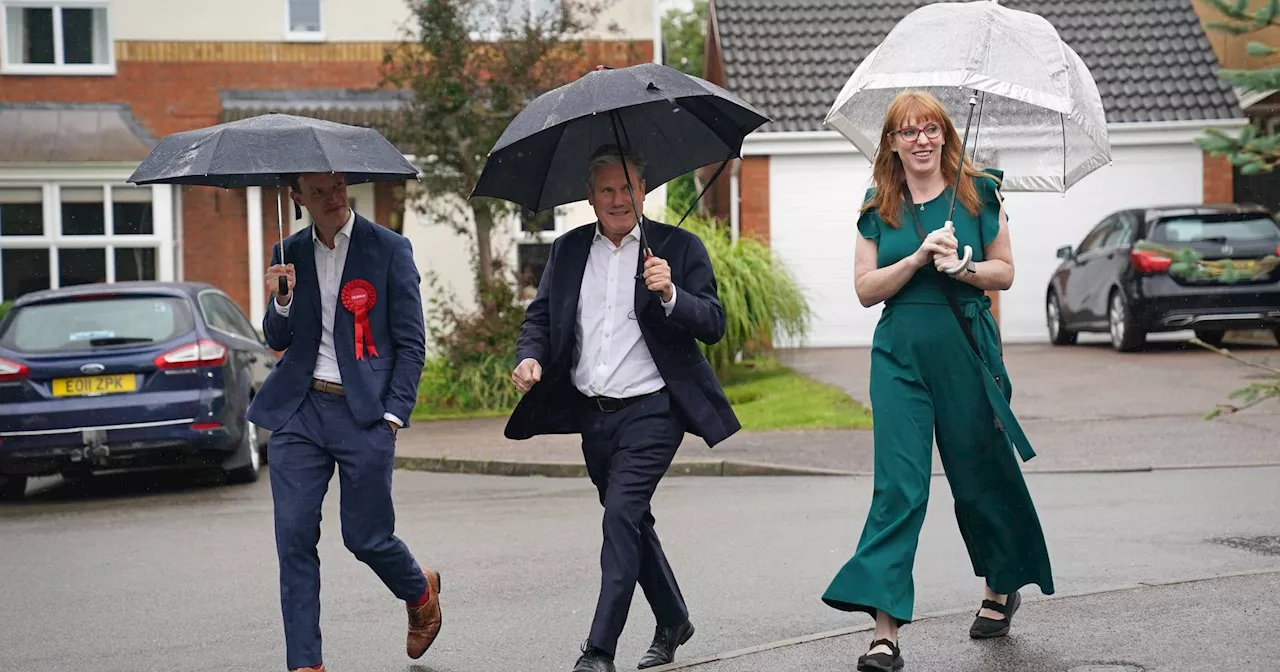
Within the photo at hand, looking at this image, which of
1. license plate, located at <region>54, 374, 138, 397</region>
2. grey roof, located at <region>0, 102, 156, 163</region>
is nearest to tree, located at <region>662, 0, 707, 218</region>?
grey roof, located at <region>0, 102, 156, 163</region>

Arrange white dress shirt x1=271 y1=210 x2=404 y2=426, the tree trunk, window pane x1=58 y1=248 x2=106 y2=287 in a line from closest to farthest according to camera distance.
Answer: white dress shirt x1=271 y1=210 x2=404 y2=426
the tree trunk
window pane x1=58 y1=248 x2=106 y2=287

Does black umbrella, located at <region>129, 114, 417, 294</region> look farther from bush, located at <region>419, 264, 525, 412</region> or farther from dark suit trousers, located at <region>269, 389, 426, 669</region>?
bush, located at <region>419, 264, 525, 412</region>

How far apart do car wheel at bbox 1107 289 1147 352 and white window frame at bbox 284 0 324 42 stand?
12.4 metres

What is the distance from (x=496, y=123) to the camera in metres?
17.0

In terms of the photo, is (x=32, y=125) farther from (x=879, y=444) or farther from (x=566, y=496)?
(x=879, y=444)

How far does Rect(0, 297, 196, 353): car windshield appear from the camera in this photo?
445 inches

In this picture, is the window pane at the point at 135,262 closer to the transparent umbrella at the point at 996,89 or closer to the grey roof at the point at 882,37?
the grey roof at the point at 882,37

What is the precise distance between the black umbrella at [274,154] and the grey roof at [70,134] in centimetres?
1813

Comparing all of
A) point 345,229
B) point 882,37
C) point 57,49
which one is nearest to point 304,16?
point 57,49

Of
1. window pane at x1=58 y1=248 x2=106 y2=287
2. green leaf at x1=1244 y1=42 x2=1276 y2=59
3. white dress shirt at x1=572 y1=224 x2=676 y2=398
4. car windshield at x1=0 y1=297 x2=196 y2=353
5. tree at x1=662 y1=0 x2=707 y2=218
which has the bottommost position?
window pane at x1=58 y1=248 x2=106 y2=287

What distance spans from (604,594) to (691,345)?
91 centimetres

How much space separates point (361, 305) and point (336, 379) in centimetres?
28

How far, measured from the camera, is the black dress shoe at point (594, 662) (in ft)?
16.9

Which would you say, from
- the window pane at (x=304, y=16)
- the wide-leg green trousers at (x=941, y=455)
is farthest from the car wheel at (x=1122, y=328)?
the wide-leg green trousers at (x=941, y=455)
